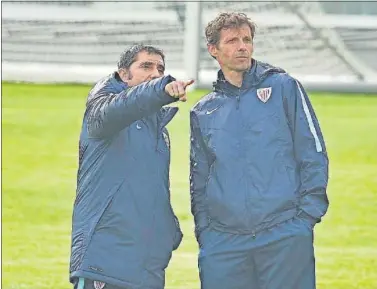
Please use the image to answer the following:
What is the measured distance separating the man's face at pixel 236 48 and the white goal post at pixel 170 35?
56.6ft

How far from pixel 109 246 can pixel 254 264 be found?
540mm

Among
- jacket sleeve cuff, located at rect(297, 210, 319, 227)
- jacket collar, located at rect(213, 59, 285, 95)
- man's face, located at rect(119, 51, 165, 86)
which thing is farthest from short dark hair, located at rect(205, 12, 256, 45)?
jacket sleeve cuff, located at rect(297, 210, 319, 227)

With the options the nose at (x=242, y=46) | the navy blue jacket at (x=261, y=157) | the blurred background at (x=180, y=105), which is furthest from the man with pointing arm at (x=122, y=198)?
the blurred background at (x=180, y=105)

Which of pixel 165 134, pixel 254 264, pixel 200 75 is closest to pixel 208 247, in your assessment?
pixel 254 264

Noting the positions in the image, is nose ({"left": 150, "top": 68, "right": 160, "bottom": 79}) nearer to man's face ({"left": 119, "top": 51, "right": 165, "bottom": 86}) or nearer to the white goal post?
man's face ({"left": 119, "top": 51, "right": 165, "bottom": 86})

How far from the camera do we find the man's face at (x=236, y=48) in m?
4.60

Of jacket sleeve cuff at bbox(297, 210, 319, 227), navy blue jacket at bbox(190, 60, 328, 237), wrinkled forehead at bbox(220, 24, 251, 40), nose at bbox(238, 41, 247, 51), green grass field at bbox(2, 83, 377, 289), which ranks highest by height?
wrinkled forehead at bbox(220, 24, 251, 40)

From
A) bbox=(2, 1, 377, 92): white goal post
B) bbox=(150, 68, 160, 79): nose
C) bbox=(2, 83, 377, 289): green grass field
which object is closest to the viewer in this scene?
bbox=(150, 68, 160, 79): nose

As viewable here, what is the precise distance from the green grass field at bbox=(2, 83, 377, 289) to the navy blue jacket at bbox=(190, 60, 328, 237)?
11.5 ft

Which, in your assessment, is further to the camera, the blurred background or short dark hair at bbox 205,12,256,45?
the blurred background

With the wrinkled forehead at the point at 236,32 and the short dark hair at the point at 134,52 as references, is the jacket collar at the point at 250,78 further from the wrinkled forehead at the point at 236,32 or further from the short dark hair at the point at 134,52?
the short dark hair at the point at 134,52

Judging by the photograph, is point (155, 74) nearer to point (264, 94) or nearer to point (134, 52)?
point (134, 52)

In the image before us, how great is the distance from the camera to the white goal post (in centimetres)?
2281

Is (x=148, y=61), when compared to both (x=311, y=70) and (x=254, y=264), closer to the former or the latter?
(x=254, y=264)
